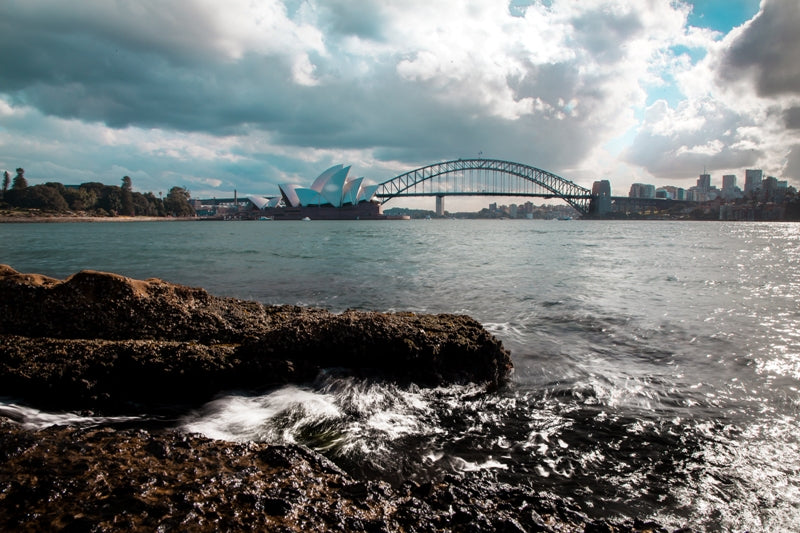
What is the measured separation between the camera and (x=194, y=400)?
3.27 m

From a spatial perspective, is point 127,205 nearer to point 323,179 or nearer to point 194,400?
point 323,179

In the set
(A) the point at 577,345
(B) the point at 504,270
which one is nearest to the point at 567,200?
(B) the point at 504,270

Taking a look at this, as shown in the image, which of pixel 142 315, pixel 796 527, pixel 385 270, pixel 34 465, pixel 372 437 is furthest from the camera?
pixel 385 270

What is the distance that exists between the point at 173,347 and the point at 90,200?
11051cm

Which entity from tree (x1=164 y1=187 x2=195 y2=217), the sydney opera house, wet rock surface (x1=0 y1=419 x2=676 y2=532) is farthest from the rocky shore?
tree (x1=164 y1=187 x2=195 y2=217)

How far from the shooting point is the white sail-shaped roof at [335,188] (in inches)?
3314

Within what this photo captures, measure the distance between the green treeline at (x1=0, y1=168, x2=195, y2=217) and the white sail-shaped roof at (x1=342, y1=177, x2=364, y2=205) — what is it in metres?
50.5

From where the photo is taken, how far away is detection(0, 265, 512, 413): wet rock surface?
3178 millimetres

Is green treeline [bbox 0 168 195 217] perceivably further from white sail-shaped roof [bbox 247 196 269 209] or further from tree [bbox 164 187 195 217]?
white sail-shaped roof [bbox 247 196 269 209]

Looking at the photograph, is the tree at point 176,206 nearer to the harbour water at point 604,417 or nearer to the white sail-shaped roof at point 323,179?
the white sail-shaped roof at point 323,179

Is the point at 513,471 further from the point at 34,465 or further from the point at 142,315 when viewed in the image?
the point at 142,315

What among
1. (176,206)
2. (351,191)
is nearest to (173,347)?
(351,191)

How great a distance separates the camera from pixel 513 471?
249cm

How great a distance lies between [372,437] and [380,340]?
3.68 feet
